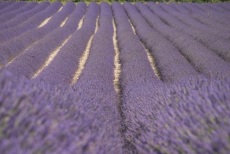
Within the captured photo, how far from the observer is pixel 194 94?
3.58m

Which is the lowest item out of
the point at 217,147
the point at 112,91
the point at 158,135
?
the point at 112,91

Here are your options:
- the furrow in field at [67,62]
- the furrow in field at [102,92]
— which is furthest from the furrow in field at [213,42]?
the furrow in field at [67,62]

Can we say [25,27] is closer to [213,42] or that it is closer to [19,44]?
[19,44]

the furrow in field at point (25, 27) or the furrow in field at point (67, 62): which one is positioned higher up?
the furrow in field at point (67, 62)

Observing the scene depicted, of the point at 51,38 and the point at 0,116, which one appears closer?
the point at 0,116

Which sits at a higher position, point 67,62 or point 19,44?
point 67,62

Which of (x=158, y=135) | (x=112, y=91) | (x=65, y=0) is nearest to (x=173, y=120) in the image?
(x=158, y=135)

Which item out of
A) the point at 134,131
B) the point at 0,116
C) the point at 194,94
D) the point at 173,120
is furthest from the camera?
the point at 134,131

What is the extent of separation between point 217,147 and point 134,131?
7.18ft

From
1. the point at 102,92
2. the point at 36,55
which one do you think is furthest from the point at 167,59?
the point at 36,55

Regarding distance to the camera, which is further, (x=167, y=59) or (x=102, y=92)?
(x=167, y=59)

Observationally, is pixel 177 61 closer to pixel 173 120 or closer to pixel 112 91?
pixel 112 91

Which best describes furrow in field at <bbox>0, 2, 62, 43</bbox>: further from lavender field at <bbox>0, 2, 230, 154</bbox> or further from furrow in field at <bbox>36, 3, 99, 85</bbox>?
furrow in field at <bbox>36, 3, 99, 85</bbox>

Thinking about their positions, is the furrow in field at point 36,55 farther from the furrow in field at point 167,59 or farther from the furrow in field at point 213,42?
the furrow in field at point 213,42
